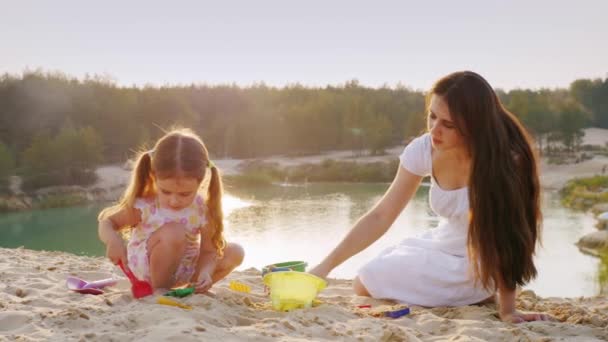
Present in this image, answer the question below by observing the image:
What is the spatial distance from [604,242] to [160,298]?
9689 mm

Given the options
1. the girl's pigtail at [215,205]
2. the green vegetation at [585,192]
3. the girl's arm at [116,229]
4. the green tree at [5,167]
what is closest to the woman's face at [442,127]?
the girl's pigtail at [215,205]

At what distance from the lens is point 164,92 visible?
991 inches

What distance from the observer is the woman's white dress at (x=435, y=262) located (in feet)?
9.39

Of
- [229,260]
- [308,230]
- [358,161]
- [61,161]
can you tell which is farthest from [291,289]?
[358,161]

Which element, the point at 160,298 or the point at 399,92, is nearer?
the point at 160,298

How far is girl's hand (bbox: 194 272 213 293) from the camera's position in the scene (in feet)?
8.73

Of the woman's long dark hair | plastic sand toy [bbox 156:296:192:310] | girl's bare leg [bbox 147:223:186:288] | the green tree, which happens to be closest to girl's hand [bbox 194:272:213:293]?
girl's bare leg [bbox 147:223:186:288]

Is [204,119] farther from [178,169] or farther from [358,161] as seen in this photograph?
[178,169]

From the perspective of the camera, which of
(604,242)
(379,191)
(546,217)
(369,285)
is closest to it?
(369,285)

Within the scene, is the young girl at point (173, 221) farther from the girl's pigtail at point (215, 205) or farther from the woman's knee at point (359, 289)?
the woman's knee at point (359, 289)

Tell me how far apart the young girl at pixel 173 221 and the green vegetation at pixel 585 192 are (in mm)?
14929

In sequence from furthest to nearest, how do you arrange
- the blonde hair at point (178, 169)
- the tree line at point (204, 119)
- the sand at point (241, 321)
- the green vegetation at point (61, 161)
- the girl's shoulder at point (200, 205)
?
the tree line at point (204, 119)
the green vegetation at point (61, 161)
the girl's shoulder at point (200, 205)
the blonde hair at point (178, 169)
the sand at point (241, 321)

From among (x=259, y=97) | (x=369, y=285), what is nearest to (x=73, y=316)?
(x=369, y=285)

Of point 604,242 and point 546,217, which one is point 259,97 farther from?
point 604,242
